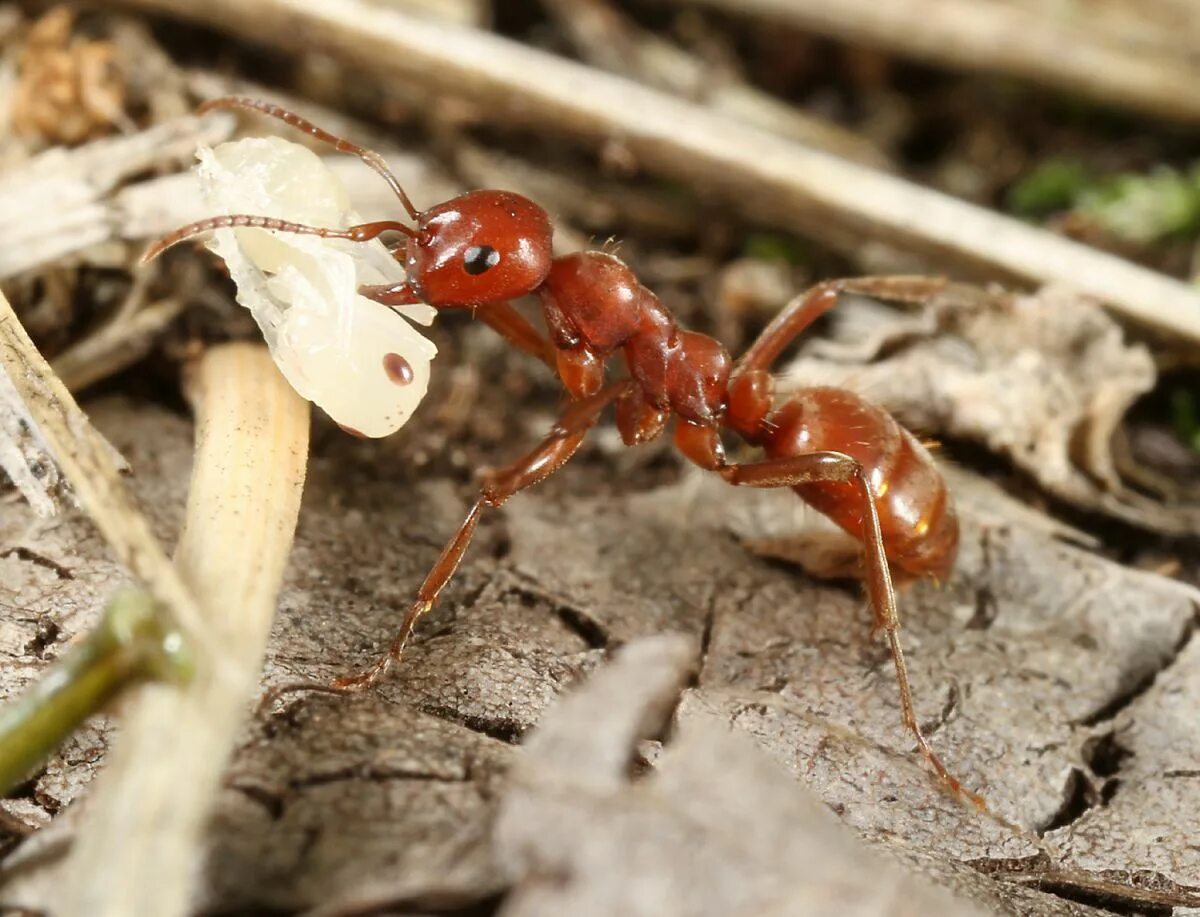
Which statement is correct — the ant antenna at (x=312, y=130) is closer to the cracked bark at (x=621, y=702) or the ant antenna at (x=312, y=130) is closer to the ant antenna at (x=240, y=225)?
the ant antenna at (x=240, y=225)

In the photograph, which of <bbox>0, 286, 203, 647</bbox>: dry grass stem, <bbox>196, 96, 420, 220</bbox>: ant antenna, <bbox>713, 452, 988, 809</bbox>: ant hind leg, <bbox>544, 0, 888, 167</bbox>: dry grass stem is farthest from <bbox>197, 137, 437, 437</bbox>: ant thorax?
<bbox>544, 0, 888, 167</bbox>: dry grass stem

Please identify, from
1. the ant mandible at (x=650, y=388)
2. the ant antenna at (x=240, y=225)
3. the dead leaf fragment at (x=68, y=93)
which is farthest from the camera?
the dead leaf fragment at (x=68, y=93)

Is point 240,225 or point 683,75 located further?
point 683,75

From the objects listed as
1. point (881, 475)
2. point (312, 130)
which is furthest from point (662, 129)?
point (881, 475)

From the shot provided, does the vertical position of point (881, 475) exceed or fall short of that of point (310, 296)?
it falls short

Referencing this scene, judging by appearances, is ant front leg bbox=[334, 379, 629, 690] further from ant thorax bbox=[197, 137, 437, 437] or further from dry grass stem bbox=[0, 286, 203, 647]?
dry grass stem bbox=[0, 286, 203, 647]

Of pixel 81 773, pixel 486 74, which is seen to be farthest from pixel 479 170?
pixel 81 773

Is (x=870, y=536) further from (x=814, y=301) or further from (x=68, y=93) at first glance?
(x=68, y=93)

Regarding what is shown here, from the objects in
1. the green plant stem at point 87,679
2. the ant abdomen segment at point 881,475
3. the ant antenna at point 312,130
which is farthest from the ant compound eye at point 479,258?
the green plant stem at point 87,679
